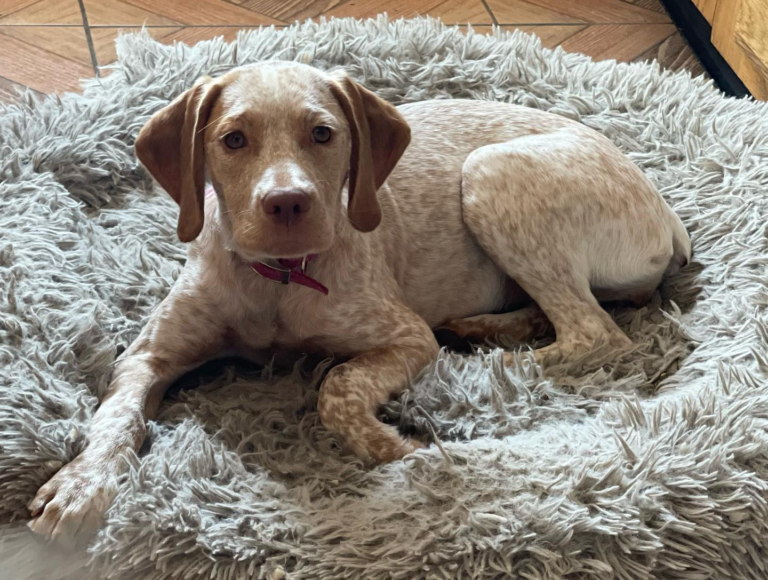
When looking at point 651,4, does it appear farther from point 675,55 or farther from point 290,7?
point 290,7

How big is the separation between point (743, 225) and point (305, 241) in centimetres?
136

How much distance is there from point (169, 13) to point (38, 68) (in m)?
0.74

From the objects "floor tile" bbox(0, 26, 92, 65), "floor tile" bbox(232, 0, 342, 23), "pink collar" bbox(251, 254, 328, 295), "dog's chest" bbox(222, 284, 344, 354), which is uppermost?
"pink collar" bbox(251, 254, 328, 295)

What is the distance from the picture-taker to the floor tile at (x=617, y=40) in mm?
4051

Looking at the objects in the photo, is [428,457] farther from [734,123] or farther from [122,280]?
[734,123]

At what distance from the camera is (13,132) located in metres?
2.81

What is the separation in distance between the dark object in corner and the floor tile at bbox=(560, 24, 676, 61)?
81mm

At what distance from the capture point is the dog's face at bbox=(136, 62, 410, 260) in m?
1.87

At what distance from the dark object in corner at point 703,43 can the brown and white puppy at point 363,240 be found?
129cm

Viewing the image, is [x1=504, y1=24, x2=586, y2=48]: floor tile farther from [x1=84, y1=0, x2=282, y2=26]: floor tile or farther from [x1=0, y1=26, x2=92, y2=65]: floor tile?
[x1=0, y1=26, x2=92, y2=65]: floor tile

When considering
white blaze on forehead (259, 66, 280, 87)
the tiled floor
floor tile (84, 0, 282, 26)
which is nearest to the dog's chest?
white blaze on forehead (259, 66, 280, 87)

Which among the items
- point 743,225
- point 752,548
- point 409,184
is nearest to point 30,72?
point 409,184

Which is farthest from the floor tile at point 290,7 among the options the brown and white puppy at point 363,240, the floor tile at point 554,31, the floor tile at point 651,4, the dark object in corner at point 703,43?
the brown and white puppy at point 363,240

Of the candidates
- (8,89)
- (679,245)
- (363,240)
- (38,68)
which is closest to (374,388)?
(363,240)
